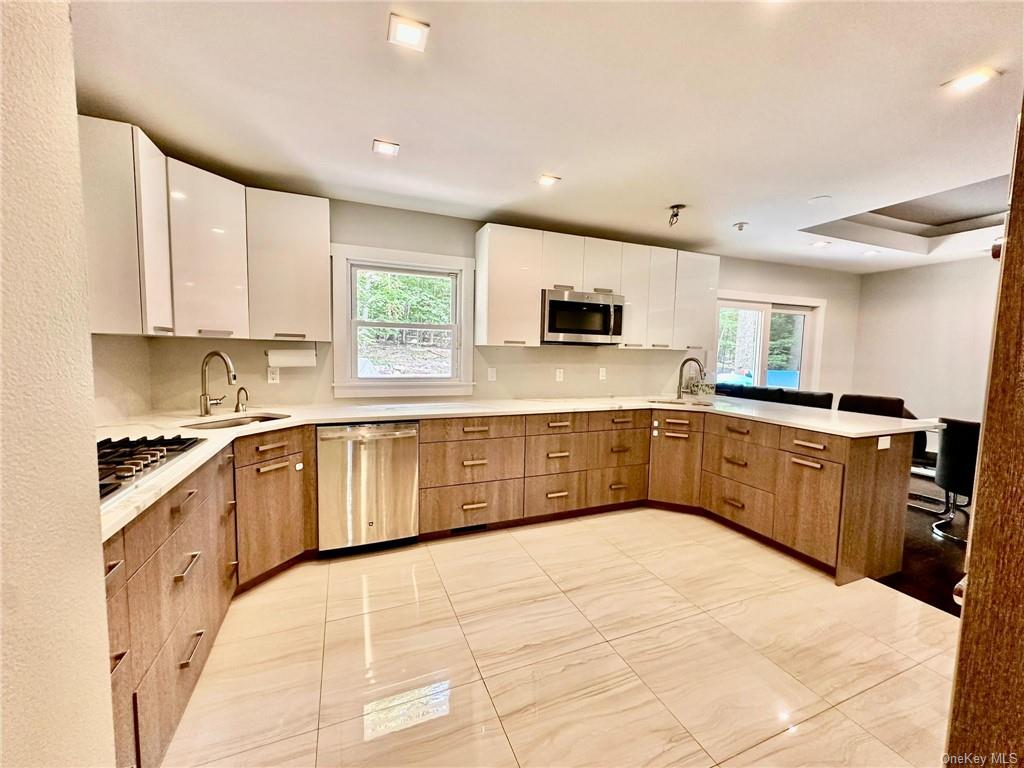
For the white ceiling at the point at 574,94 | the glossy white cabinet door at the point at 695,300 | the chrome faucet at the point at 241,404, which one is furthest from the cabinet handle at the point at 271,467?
the glossy white cabinet door at the point at 695,300

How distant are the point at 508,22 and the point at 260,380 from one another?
2522mm

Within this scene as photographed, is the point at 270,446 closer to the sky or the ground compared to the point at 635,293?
closer to the ground

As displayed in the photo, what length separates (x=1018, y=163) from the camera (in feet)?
1.63

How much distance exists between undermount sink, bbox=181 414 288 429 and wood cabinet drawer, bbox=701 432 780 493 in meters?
3.02

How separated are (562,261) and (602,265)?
0.39 metres

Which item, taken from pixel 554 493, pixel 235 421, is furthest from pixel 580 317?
pixel 235 421

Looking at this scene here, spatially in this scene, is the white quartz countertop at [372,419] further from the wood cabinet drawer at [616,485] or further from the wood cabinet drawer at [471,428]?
the wood cabinet drawer at [616,485]

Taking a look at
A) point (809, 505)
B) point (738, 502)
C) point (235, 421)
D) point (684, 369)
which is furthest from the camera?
point (684, 369)

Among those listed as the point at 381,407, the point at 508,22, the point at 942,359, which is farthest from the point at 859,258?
the point at 381,407

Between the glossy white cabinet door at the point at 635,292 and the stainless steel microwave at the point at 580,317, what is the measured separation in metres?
0.11

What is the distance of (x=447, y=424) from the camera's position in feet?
9.12

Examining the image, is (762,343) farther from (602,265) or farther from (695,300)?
(602,265)

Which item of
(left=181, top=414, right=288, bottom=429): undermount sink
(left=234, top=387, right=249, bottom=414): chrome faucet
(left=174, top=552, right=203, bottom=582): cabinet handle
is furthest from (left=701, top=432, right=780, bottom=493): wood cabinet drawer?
(left=234, top=387, right=249, bottom=414): chrome faucet

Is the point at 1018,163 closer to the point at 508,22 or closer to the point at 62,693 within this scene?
the point at 62,693
